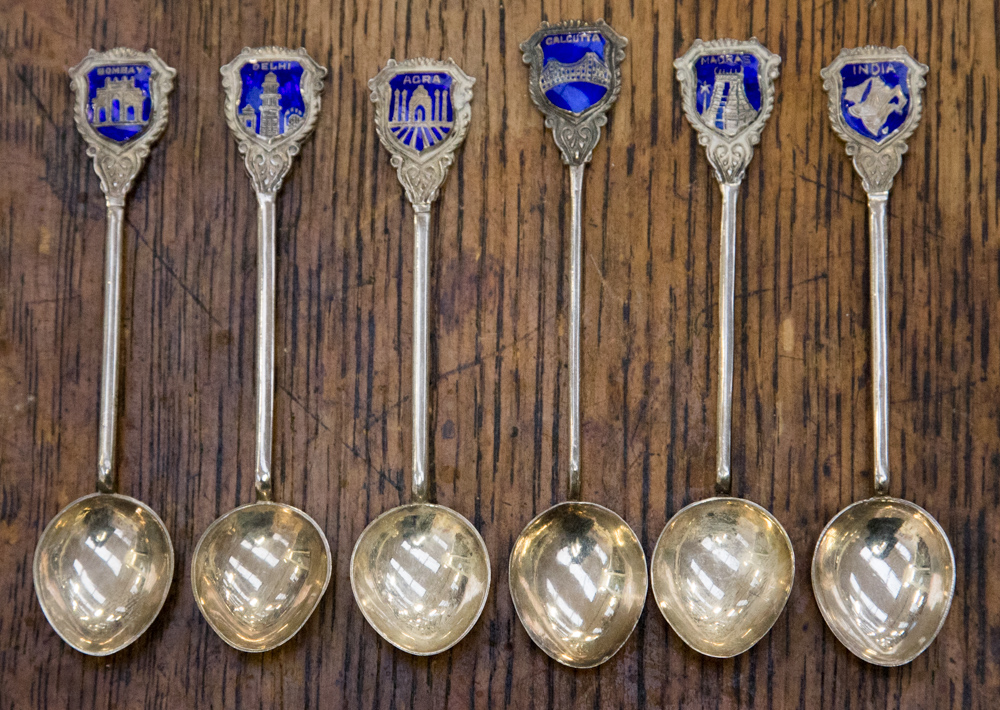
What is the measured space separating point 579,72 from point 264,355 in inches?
14.9

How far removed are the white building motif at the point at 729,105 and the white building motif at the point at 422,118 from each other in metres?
0.24

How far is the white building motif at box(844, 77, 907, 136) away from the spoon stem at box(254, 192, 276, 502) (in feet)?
1.75

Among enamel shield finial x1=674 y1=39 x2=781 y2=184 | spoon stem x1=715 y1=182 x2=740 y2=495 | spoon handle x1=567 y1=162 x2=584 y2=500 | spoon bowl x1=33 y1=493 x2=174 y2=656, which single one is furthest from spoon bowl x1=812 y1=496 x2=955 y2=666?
spoon bowl x1=33 y1=493 x2=174 y2=656

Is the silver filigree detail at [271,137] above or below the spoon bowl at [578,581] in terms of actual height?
above

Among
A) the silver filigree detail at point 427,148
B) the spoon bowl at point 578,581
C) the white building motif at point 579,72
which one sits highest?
the white building motif at point 579,72

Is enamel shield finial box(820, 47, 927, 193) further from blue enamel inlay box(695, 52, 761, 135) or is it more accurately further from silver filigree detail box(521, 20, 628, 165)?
silver filigree detail box(521, 20, 628, 165)

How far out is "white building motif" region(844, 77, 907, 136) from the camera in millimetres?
703

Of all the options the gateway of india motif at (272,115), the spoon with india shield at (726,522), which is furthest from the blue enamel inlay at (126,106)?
the spoon with india shield at (726,522)

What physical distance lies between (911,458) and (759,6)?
42cm

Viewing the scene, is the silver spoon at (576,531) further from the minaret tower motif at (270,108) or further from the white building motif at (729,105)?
the minaret tower motif at (270,108)

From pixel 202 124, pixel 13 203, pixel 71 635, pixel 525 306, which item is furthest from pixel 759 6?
pixel 71 635

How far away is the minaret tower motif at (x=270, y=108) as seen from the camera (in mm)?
732

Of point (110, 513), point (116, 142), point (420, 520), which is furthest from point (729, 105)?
point (110, 513)

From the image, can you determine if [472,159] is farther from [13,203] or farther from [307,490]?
[13,203]
